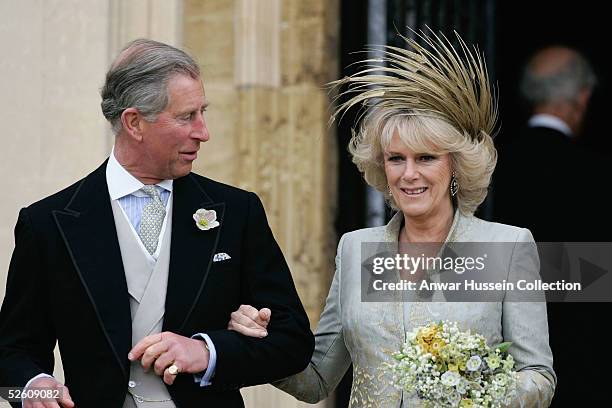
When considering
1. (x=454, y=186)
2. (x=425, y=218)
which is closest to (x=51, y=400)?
(x=425, y=218)

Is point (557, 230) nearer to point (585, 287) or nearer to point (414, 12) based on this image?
point (585, 287)

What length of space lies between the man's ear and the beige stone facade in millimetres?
1833

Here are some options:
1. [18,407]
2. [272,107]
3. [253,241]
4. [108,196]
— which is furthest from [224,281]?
[272,107]

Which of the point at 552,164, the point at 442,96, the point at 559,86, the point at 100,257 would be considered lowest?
the point at 100,257

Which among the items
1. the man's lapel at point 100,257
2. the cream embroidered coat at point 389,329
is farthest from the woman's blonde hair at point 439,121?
the man's lapel at point 100,257

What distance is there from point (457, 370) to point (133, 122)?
3.59 ft

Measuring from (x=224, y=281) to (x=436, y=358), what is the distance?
0.61 metres

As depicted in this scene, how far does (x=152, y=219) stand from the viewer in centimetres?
372

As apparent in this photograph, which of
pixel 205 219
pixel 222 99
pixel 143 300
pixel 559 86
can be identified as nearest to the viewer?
pixel 143 300

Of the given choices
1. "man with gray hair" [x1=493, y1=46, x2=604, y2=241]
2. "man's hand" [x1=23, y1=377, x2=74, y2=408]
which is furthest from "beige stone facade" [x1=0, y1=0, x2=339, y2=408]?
"man's hand" [x1=23, y1=377, x2=74, y2=408]

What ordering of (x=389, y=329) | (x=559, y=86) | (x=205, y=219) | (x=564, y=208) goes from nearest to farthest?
1. (x=205, y=219)
2. (x=389, y=329)
3. (x=564, y=208)
4. (x=559, y=86)

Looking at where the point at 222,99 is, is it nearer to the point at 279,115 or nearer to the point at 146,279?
the point at 279,115

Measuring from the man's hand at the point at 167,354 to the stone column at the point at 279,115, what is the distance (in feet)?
7.96

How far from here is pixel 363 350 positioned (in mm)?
3895
